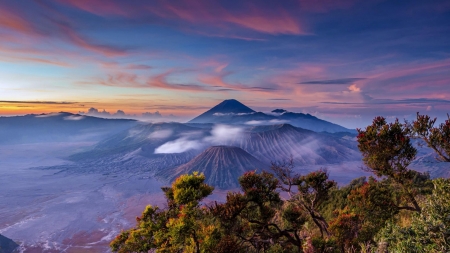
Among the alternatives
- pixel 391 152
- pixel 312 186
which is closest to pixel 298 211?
pixel 312 186

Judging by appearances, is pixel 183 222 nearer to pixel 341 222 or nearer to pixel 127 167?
pixel 341 222

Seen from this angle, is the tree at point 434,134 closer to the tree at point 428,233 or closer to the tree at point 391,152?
the tree at point 391,152

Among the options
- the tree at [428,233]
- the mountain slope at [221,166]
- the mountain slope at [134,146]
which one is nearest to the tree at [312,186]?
the tree at [428,233]

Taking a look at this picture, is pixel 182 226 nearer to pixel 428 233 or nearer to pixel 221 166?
pixel 428 233

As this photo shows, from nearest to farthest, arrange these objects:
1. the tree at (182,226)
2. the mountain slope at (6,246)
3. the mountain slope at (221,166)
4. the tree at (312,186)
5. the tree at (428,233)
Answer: the tree at (428,233), the tree at (182,226), the tree at (312,186), the mountain slope at (6,246), the mountain slope at (221,166)

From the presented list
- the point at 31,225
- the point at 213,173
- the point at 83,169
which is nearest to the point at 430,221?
the point at 31,225
